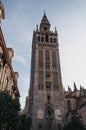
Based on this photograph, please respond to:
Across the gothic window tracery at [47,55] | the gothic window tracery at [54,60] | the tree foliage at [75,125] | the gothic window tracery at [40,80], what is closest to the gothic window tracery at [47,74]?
the gothic window tracery at [40,80]

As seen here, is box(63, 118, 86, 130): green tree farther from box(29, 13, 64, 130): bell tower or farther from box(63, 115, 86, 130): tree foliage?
box(29, 13, 64, 130): bell tower

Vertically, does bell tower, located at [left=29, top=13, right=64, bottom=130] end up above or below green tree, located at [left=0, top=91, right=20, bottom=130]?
above

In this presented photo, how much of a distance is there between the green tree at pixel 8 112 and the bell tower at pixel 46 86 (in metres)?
26.4

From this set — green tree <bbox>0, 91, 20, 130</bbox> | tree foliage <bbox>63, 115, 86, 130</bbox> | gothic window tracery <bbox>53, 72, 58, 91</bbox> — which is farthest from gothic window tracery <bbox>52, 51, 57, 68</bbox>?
green tree <bbox>0, 91, 20, 130</bbox>

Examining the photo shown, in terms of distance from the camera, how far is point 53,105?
44.8m

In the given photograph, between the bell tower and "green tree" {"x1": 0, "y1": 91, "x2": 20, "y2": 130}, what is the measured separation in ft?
86.6

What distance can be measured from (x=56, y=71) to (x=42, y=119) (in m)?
14.6

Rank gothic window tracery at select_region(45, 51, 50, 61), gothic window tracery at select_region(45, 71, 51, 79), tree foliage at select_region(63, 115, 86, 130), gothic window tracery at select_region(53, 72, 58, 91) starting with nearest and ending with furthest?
tree foliage at select_region(63, 115, 86, 130) < gothic window tracery at select_region(53, 72, 58, 91) < gothic window tracery at select_region(45, 71, 51, 79) < gothic window tracery at select_region(45, 51, 50, 61)

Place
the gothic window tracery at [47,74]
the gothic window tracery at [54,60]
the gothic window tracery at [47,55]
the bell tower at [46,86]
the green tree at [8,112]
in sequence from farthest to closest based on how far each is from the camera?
the gothic window tracery at [47,55], the gothic window tracery at [54,60], the gothic window tracery at [47,74], the bell tower at [46,86], the green tree at [8,112]

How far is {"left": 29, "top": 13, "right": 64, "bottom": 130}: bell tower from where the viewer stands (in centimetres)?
4250

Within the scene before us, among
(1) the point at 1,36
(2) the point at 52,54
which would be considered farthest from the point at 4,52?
(2) the point at 52,54

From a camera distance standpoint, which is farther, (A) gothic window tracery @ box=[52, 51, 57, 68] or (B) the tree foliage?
(A) gothic window tracery @ box=[52, 51, 57, 68]

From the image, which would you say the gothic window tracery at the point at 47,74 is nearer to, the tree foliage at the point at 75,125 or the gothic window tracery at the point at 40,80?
the gothic window tracery at the point at 40,80

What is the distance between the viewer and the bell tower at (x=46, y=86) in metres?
42.5
